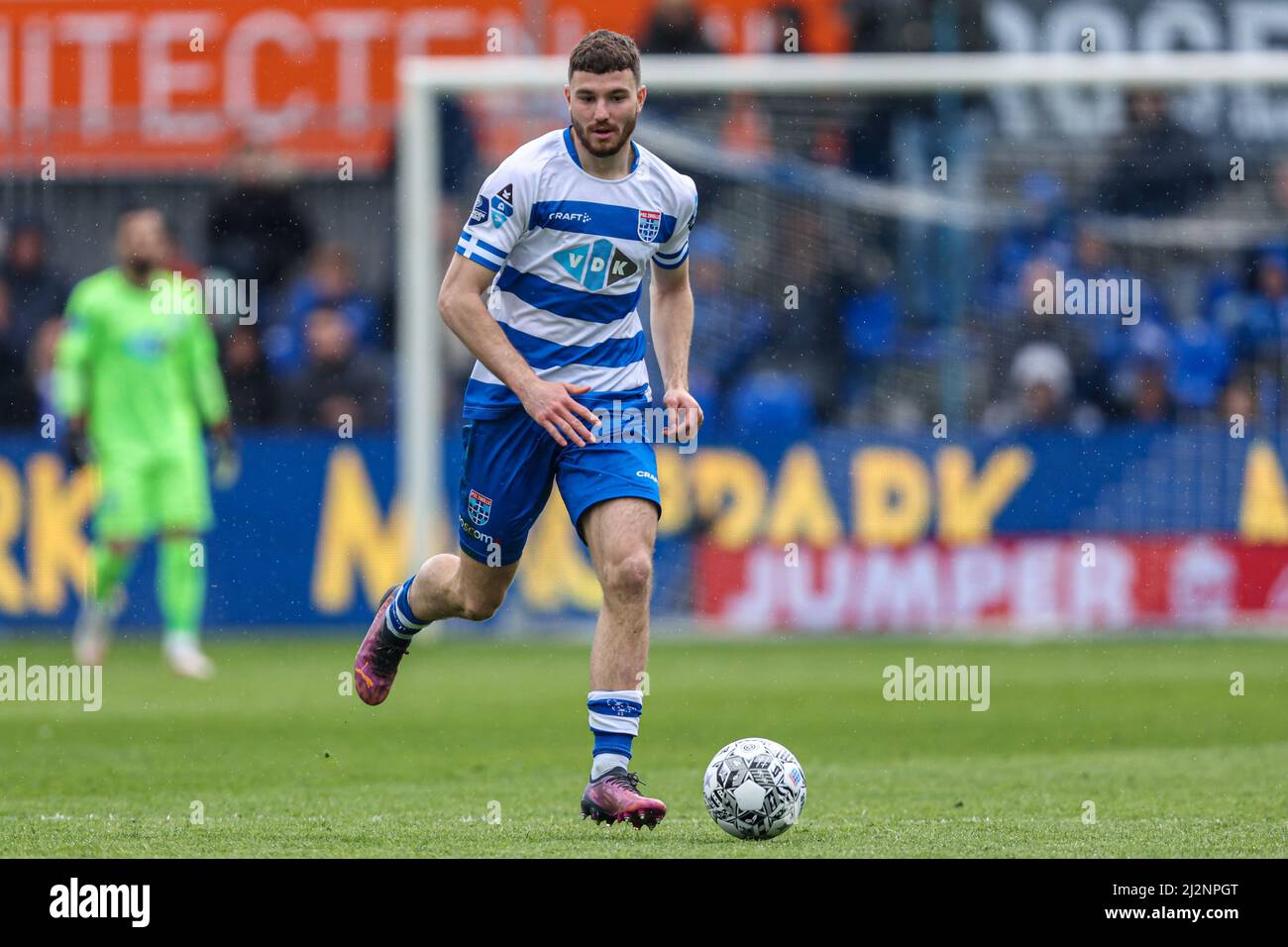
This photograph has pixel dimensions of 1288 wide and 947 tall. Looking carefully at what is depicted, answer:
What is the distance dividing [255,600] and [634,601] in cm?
945

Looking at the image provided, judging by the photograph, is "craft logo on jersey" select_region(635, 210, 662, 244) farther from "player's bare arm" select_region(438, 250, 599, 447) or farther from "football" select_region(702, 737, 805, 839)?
"football" select_region(702, 737, 805, 839)

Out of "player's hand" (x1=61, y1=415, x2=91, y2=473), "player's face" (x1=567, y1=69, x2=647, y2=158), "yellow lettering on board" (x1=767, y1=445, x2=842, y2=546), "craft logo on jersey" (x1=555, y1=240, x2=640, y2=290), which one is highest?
"player's face" (x1=567, y1=69, x2=647, y2=158)

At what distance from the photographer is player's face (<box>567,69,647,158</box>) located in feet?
22.1

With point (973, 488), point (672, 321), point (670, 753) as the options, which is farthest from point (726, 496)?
point (672, 321)

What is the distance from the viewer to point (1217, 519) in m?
15.0

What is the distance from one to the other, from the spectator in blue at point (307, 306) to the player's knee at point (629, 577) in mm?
9576

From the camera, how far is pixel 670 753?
358 inches

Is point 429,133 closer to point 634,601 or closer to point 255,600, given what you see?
point 255,600

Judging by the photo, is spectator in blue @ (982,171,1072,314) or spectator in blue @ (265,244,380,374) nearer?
spectator in blue @ (982,171,1072,314)

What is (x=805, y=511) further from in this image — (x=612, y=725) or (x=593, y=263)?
(x=612, y=725)

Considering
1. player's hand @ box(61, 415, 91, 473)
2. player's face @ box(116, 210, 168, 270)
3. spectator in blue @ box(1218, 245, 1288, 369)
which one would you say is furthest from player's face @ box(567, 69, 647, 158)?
spectator in blue @ box(1218, 245, 1288, 369)

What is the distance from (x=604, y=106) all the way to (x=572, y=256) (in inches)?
21.2

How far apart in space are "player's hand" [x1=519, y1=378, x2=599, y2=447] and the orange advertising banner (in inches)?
459
